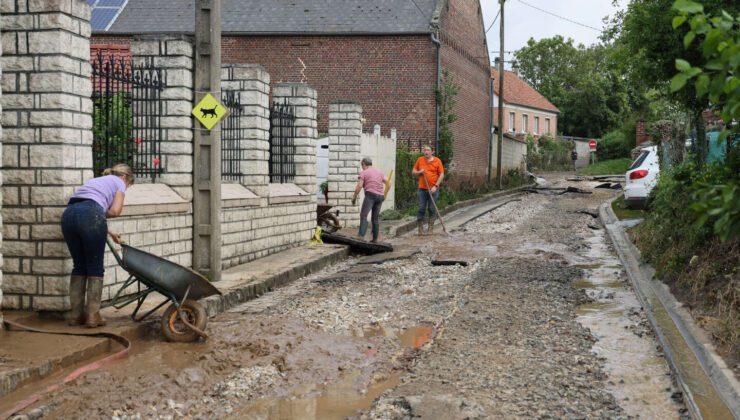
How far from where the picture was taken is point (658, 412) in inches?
231

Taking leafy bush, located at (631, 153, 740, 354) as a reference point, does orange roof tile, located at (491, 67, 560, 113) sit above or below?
above

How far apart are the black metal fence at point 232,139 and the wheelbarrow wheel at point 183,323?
5730 millimetres

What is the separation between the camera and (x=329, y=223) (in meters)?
18.9

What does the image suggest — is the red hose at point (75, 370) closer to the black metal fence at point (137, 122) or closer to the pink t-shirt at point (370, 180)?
the black metal fence at point (137, 122)

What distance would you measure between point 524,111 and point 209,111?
202ft

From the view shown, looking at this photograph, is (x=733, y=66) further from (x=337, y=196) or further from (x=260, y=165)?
(x=337, y=196)

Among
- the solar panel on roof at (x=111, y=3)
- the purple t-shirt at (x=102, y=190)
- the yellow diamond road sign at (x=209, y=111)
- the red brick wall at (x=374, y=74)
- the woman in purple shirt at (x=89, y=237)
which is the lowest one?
the woman in purple shirt at (x=89, y=237)

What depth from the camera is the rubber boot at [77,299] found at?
7.77 m

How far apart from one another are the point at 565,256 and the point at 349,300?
6.02 meters

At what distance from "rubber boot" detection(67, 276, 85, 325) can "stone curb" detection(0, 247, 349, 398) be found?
374 mm

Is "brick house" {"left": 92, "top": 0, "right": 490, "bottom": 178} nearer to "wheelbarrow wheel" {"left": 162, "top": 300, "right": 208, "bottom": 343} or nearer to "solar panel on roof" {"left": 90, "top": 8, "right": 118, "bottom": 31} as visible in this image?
"solar panel on roof" {"left": 90, "top": 8, "right": 118, "bottom": 31}

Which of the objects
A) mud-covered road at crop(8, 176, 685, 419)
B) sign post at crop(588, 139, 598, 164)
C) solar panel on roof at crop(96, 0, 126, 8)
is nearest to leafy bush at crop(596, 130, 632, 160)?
sign post at crop(588, 139, 598, 164)

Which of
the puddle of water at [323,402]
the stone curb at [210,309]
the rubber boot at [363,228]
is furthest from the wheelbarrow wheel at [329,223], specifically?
the puddle of water at [323,402]

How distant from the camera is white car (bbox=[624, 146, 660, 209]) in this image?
21.0 m
